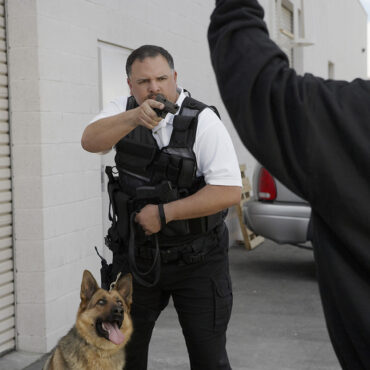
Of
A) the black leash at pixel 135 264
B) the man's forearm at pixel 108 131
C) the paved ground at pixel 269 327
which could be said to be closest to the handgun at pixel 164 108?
the man's forearm at pixel 108 131

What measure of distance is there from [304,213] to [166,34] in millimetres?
2671

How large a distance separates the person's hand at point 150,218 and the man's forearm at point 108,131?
356 millimetres

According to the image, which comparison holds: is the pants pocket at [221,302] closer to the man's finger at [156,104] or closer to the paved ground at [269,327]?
the man's finger at [156,104]

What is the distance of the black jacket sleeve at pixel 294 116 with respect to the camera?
1.17 m

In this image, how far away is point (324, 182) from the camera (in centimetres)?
119

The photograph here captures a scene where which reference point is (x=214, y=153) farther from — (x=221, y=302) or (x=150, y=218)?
(x=221, y=302)

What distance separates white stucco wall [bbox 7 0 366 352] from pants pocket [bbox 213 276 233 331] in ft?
6.64

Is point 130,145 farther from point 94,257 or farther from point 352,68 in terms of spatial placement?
point 352,68

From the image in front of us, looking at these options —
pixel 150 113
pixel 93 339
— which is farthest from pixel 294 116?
pixel 93 339

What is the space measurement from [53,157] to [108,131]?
199cm

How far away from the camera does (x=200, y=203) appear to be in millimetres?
2811

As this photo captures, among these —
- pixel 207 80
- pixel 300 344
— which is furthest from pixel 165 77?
pixel 207 80

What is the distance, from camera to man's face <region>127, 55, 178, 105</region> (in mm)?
2914

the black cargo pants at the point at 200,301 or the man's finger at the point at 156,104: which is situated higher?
the man's finger at the point at 156,104
